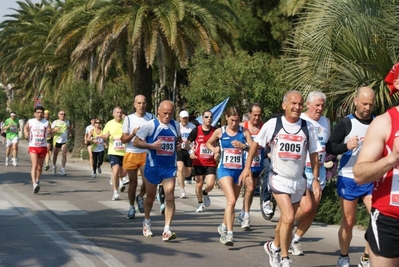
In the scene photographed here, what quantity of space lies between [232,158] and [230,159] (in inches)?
1.5

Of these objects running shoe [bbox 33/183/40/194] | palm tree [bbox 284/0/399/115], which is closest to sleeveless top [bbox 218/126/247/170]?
palm tree [bbox 284/0/399/115]

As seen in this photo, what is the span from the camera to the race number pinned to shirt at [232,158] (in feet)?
32.4

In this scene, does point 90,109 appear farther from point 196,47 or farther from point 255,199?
point 255,199

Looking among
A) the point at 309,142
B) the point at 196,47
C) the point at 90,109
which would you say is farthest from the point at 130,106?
the point at 309,142

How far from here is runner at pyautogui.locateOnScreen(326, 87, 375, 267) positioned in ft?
24.3

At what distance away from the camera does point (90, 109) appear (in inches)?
1220

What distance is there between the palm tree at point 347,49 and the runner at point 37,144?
5658 mm

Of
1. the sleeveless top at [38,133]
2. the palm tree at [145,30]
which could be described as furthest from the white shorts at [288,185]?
A: the palm tree at [145,30]

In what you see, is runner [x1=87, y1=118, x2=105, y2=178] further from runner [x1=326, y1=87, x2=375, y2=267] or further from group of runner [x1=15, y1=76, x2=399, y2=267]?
runner [x1=326, y1=87, x2=375, y2=267]

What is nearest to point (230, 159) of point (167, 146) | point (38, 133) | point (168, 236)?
point (167, 146)

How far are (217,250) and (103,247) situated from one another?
140 centimetres

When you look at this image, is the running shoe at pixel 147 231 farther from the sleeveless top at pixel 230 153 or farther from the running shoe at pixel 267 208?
the running shoe at pixel 267 208

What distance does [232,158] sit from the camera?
392 inches

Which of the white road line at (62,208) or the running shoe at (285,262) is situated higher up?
the running shoe at (285,262)
